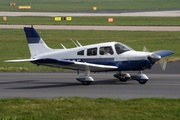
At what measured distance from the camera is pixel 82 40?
3950 cm

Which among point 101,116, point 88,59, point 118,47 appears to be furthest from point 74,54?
point 101,116

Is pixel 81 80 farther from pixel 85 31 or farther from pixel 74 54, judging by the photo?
pixel 85 31

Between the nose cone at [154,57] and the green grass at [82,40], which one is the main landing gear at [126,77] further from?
the green grass at [82,40]

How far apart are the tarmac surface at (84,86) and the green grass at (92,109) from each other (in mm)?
1498

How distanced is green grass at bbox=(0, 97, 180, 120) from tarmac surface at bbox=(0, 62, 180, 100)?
1498 millimetres

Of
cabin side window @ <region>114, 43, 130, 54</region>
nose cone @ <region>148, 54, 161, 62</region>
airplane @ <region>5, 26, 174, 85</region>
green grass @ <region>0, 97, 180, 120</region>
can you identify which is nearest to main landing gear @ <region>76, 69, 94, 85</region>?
airplane @ <region>5, 26, 174, 85</region>

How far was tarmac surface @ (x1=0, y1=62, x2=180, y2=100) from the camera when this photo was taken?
14625 mm

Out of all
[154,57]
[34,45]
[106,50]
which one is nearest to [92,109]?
[154,57]

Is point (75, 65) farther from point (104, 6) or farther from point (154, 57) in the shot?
point (104, 6)

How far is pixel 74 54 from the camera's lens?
17766 millimetres

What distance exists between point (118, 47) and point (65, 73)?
598 centimetres

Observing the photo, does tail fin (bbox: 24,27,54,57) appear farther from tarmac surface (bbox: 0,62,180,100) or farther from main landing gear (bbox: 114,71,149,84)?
main landing gear (bbox: 114,71,149,84)

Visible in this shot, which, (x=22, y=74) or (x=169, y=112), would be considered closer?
(x=169, y=112)

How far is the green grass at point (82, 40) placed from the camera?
2950 cm
